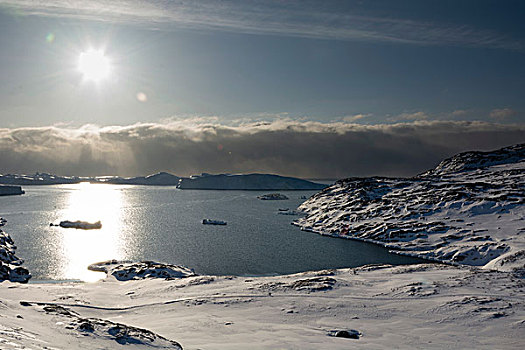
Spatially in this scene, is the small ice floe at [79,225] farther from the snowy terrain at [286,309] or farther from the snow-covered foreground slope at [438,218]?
the snow-covered foreground slope at [438,218]

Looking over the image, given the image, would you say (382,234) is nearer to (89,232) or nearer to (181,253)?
(181,253)

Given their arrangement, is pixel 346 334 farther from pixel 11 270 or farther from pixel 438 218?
pixel 438 218

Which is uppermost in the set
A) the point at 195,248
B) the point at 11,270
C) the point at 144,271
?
the point at 195,248

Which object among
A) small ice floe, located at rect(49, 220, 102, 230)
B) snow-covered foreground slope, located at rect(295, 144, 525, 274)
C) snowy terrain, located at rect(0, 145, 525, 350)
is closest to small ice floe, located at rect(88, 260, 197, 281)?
snowy terrain, located at rect(0, 145, 525, 350)

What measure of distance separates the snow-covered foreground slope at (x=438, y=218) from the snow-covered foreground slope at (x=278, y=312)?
69.6 ft

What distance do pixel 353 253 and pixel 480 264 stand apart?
908 inches

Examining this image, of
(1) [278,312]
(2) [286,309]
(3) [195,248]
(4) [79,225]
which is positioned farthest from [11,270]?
(4) [79,225]

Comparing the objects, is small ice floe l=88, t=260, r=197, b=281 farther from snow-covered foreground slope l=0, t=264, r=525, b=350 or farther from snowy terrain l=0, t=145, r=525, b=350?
snow-covered foreground slope l=0, t=264, r=525, b=350

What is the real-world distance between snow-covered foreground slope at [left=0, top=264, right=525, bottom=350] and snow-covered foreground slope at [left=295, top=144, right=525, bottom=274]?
2121 centimetres

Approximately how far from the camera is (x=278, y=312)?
30.8m

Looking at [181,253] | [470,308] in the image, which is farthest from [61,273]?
[470,308]

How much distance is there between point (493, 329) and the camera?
82.1ft

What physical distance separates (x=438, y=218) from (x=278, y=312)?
253ft

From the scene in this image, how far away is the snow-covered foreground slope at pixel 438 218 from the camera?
67.6m
